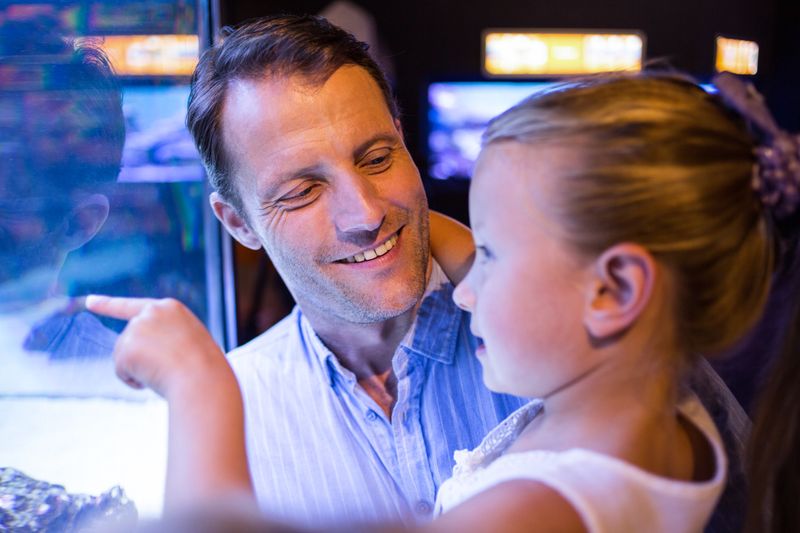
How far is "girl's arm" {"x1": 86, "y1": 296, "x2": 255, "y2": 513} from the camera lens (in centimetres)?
78

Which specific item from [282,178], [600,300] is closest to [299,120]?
[282,178]

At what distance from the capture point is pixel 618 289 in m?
0.82

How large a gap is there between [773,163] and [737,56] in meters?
6.53

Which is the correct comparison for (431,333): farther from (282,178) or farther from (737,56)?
(737,56)

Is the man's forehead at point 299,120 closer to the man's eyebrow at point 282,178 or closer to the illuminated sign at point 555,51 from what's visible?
the man's eyebrow at point 282,178

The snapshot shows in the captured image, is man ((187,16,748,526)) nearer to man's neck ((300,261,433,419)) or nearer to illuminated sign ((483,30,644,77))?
man's neck ((300,261,433,419))

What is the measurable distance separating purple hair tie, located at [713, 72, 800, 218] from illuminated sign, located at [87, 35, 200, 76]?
1.15m

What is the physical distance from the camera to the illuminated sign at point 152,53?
1602 millimetres

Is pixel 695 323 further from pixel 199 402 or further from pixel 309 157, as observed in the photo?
pixel 309 157

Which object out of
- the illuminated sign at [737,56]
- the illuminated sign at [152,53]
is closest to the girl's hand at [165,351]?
the illuminated sign at [152,53]

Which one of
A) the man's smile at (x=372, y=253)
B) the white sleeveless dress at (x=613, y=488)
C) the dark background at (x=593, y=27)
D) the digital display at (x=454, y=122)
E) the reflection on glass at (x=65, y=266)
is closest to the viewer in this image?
the white sleeveless dress at (x=613, y=488)

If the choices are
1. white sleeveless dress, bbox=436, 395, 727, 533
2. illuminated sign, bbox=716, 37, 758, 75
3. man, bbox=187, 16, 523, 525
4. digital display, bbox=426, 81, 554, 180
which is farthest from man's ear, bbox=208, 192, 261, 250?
illuminated sign, bbox=716, 37, 758, 75

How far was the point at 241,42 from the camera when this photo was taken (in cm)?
142

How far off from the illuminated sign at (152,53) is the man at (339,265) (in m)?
0.24
